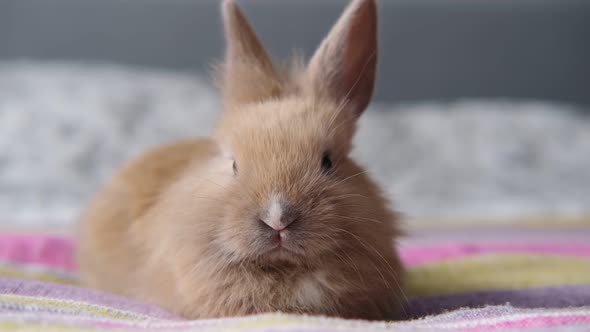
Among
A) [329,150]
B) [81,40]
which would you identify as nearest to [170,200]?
[329,150]

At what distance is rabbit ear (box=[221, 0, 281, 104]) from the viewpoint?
1.45 meters

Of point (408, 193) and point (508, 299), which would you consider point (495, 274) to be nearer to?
point (508, 299)

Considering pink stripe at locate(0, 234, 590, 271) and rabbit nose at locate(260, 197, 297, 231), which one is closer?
rabbit nose at locate(260, 197, 297, 231)

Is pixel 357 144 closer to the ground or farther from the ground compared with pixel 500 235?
farther from the ground

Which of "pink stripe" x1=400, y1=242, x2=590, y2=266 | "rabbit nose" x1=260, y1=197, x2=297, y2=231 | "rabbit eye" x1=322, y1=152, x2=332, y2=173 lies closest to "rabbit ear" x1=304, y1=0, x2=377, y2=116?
"rabbit eye" x1=322, y1=152, x2=332, y2=173

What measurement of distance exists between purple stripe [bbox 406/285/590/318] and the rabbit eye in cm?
35

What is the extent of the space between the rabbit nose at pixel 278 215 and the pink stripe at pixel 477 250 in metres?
0.87

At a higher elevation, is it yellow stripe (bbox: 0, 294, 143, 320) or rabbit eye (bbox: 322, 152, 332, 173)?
Answer: rabbit eye (bbox: 322, 152, 332, 173)

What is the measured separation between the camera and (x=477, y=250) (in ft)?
6.18

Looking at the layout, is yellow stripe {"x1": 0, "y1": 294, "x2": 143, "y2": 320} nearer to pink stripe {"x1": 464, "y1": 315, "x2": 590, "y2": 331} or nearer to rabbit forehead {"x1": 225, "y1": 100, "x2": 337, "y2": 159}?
rabbit forehead {"x1": 225, "y1": 100, "x2": 337, "y2": 159}

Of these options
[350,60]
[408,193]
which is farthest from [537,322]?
[408,193]

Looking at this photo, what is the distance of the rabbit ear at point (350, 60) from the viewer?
4.64 feet

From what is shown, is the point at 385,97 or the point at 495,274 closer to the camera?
the point at 495,274

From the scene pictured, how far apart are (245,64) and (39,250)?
3.08ft
